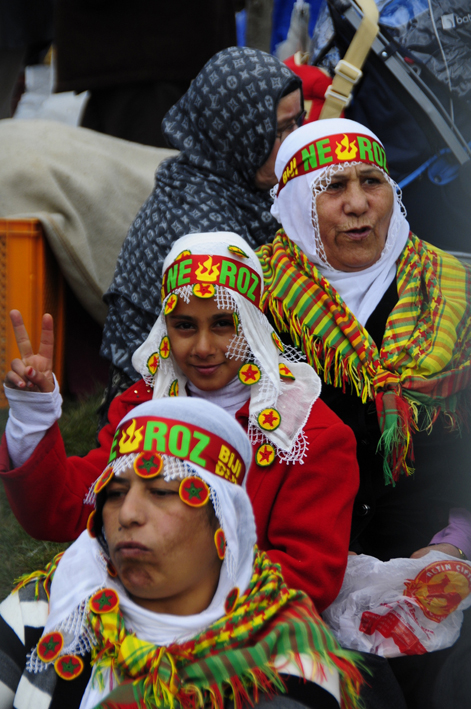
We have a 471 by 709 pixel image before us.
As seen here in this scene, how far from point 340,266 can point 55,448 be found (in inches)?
54.2

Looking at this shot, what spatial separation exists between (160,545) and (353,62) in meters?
2.88

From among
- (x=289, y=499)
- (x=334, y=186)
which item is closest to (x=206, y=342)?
(x=289, y=499)

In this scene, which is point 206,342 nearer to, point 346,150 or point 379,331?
point 379,331

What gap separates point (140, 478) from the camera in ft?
6.36

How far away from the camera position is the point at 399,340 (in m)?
2.97

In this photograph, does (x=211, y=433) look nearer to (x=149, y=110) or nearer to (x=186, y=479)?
(x=186, y=479)

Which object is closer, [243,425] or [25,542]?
[243,425]

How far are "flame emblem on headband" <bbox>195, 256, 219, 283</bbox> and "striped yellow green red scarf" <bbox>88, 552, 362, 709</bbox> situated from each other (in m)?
1.00

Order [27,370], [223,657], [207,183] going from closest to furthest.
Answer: [223,657] < [27,370] < [207,183]

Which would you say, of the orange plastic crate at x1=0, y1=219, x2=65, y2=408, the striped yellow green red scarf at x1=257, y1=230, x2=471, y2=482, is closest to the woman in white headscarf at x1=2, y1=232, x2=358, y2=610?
the striped yellow green red scarf at x1=257, y1=230, x2=471, y2=482

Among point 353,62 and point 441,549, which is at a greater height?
Result: point 353,62

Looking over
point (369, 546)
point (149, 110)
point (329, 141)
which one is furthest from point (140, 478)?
point (149, 110)

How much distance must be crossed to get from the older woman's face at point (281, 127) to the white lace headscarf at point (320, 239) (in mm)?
618

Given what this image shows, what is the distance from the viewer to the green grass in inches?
129
